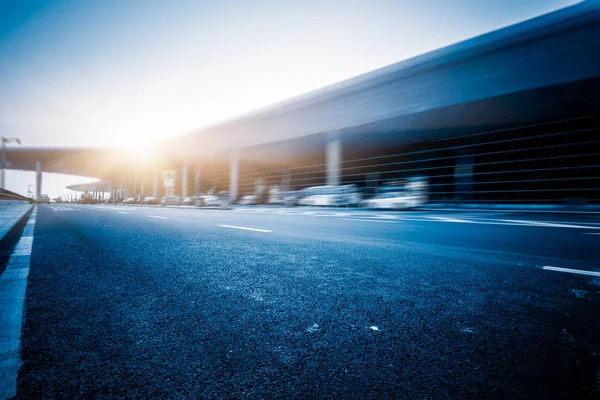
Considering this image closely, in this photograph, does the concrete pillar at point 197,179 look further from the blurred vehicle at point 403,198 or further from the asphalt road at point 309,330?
the asphalt road at point 309,330

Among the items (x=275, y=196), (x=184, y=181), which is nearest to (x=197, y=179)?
(x=184, y=181)

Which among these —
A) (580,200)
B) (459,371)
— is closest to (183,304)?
(459,371)

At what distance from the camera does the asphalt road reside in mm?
782

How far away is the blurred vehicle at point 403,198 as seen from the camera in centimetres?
1353

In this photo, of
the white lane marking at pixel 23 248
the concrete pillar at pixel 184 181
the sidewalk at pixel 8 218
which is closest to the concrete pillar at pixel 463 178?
the white lane marking at pixel 23 248

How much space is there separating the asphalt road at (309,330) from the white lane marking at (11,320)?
0.03 metres

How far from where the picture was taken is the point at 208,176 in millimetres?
30891

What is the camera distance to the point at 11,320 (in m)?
1.18

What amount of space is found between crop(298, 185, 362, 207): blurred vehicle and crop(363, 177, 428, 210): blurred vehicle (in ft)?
2.91

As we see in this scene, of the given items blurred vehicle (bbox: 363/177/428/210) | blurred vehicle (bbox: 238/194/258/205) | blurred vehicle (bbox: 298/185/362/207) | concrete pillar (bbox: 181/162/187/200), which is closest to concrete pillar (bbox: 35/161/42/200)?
concrete pillar (bbox: 181/162/187/200)

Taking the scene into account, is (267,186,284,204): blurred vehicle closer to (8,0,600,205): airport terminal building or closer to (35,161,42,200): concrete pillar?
(8,0,600,205): airport terminal building

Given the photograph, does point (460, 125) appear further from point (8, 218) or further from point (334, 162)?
point (8, 218)

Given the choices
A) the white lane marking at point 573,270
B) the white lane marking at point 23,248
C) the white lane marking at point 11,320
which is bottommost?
the white lane marking at point 23,248

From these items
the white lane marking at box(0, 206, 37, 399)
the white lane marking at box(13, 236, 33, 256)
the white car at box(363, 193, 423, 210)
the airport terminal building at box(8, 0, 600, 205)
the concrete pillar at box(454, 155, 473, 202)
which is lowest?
the white lane marking at box(13, 236, 33, 256)
